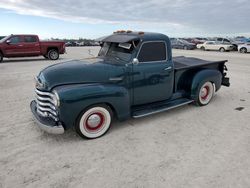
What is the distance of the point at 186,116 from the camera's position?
207 inches

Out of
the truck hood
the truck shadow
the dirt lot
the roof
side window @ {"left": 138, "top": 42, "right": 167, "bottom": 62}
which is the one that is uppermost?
the roof

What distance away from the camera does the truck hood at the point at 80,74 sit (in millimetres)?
3963

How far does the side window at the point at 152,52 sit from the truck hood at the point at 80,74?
22.0 inches

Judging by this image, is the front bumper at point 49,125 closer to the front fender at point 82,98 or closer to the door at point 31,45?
the front fender at point 82,98

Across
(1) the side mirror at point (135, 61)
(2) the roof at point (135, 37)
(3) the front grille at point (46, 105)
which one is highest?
(2) the roof at point (135, 37)

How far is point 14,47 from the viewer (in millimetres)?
14773

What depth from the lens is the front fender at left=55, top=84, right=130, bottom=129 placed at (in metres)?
3.67

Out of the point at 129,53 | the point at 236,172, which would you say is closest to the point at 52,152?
the point at 129,53

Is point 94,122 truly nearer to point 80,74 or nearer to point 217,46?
point 80,74

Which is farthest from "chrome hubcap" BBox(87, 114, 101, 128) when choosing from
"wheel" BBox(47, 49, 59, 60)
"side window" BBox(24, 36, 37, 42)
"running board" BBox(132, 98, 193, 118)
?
"wheel" BBox(47, 49, 59, 60)

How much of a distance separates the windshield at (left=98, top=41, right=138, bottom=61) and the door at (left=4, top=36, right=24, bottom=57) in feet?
38.3

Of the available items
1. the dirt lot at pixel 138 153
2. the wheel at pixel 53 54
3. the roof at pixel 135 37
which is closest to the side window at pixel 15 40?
the wheel at pixel 53 54

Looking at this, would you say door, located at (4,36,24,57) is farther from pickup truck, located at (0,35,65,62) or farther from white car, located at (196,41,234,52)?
white car, located at (196,41,234,52)

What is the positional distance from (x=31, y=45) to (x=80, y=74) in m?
12.8
